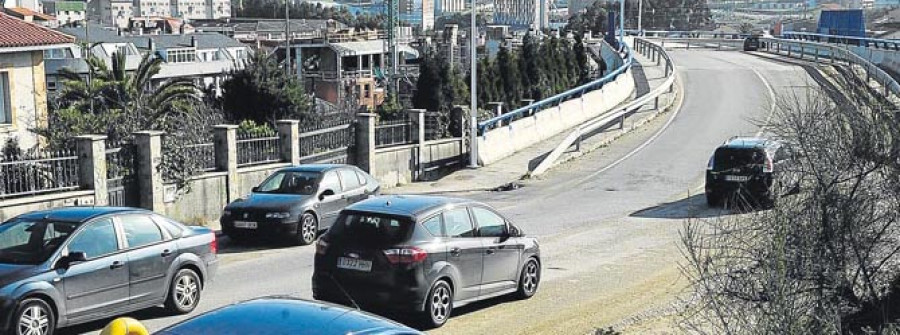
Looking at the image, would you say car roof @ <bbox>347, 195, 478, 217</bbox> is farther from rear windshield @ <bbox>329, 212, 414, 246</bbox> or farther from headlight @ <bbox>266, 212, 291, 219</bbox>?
headlight @ <bbox>266, 212, 291, 219</bbox>

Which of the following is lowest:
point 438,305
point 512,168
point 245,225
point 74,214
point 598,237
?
point 512,168

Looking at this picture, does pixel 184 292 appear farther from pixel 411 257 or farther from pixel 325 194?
pixel 325 194

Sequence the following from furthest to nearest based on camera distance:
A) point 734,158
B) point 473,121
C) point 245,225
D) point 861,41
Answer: point 861,41
point 473,121
point 734,158
point 245,225

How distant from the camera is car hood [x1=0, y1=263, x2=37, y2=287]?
10.5 meters

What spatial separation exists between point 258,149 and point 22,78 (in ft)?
40.2

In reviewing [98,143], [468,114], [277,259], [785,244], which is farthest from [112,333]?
[468,114]

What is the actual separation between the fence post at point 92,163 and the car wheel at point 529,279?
8696mm

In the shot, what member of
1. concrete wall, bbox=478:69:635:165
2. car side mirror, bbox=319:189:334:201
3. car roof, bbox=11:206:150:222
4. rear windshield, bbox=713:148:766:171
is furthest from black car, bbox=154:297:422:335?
concrete wall, bbox=478:69:635:165

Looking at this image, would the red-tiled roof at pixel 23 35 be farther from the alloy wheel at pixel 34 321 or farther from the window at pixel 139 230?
the alloy wheel at pixel 34 321

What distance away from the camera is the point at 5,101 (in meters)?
30.5

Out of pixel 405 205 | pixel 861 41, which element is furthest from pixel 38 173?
pixel 861 41

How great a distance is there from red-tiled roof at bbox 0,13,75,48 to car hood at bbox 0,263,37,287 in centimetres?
2185

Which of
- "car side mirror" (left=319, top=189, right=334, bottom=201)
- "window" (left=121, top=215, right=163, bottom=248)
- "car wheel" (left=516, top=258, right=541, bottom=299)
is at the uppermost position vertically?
"window" (left=121, top=215, right=163, bottom=248)

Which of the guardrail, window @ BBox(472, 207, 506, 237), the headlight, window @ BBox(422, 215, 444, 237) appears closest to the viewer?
window @ BBox(422, 215, 444, 237)
